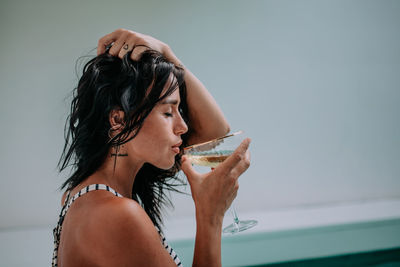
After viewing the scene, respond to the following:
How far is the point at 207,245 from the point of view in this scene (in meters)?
0.85

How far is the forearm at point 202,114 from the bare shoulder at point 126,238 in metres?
0.65

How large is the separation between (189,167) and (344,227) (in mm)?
1631

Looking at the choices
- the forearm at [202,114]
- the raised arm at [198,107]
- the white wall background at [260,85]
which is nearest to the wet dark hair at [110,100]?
the raised arm at [198,107]

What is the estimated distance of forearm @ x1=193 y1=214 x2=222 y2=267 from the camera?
0.84 meters

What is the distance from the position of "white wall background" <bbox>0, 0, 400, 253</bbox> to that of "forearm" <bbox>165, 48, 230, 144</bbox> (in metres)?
1.37

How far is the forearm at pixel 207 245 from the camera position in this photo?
842mm

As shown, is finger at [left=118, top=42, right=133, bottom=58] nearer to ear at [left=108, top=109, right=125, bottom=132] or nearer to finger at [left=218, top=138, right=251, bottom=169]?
ear at [left=108, top=109, right=125, bottom=132]

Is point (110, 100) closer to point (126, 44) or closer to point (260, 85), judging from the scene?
point (126, 44)

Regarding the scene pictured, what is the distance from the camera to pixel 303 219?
7.75ft

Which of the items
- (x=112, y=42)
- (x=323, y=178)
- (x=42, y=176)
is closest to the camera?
(x=112, y=42)

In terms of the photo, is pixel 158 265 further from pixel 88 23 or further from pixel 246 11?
pixel 246 11

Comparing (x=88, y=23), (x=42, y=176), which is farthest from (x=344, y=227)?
(x=88, y=23)

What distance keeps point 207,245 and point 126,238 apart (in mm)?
223

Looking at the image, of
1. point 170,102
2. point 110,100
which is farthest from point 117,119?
point 170,102
